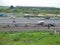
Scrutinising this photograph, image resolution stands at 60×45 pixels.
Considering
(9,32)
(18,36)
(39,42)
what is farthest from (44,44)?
(9,32)

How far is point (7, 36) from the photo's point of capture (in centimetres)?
858

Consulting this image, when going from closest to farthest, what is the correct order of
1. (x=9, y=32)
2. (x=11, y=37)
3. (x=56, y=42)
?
1. (x=56, y=42)
2. (x=11, y=37)
3. (x=9, y=32)

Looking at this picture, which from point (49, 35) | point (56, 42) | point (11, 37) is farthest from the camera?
point (49, 35)

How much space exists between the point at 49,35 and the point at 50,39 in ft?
2.93

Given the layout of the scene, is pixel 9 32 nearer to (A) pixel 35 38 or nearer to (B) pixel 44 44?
(A) pixel 35 38

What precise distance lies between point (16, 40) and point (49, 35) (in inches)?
71.3

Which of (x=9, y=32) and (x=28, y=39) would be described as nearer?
(x=28, y=39)

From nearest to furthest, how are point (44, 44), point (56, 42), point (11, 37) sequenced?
1. point (44, 44)
2. point (56, 42)
3. point (11, 37)

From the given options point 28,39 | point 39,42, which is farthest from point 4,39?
point 39,42

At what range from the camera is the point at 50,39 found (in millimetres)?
8102

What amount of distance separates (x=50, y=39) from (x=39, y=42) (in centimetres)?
69

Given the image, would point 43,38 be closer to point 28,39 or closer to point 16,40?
point 28,39

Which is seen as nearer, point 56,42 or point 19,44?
point 19,44

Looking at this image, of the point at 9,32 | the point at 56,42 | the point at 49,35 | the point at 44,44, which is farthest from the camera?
the point at 9,32
